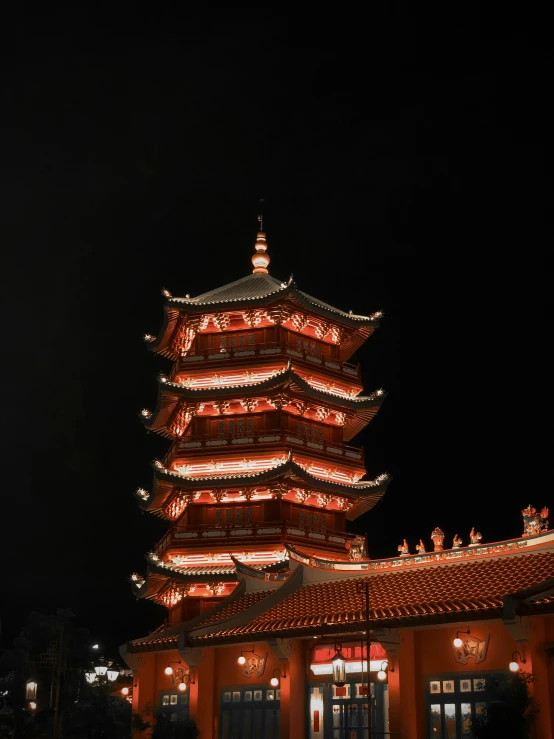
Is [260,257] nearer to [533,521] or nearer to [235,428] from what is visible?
[235,428]

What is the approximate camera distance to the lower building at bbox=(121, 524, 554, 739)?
67.8 ft

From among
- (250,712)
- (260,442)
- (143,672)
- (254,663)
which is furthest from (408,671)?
(260,442)

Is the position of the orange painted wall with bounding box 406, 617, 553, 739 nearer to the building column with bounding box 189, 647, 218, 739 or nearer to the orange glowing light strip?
the building column with bounding box 189, 647, 218, 739

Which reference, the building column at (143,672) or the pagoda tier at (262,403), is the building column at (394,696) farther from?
the pagoda tier at (262,403)

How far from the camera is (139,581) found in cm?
3919

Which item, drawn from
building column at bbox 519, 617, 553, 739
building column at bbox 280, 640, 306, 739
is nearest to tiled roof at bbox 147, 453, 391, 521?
building column at bbox 280, 640, 306, 739

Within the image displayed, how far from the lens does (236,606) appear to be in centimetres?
2789

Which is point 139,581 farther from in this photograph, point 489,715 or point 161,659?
point 489,715

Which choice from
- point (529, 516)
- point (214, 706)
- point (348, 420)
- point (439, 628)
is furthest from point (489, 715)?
point (348, 420)

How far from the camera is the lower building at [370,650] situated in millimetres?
20672

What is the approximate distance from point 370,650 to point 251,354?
17.9 m

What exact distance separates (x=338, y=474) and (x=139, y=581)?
31.6 ft

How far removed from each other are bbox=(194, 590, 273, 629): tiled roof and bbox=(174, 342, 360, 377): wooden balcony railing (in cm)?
1217

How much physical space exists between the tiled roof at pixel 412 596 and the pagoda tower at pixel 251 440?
8.72 meters
